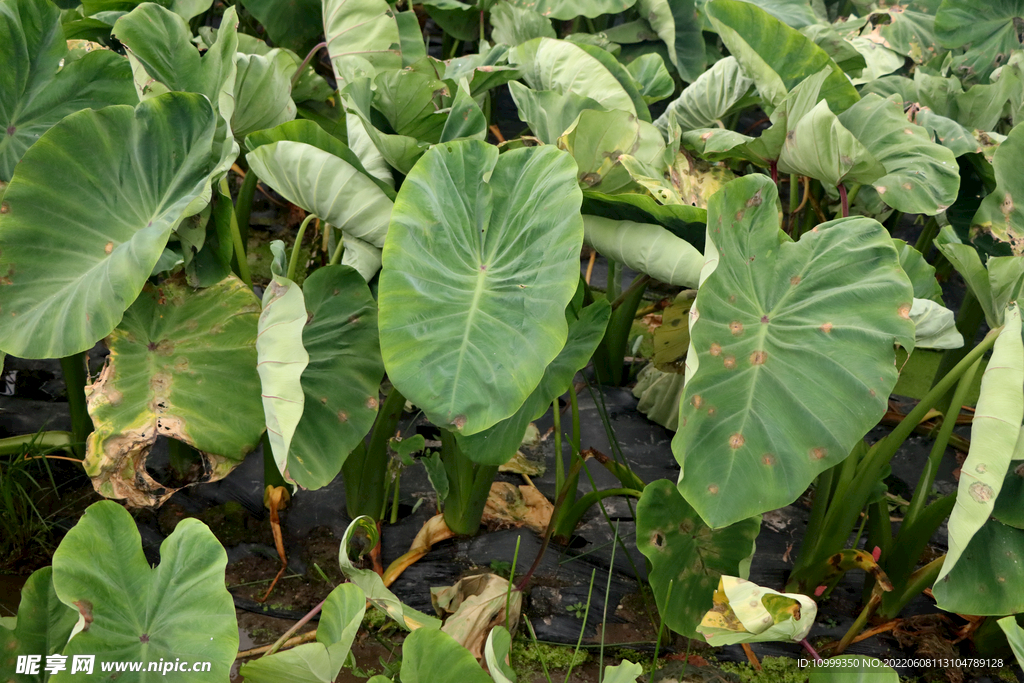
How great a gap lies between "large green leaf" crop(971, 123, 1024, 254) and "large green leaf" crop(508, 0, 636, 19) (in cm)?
130

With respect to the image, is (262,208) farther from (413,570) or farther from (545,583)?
(545,583)

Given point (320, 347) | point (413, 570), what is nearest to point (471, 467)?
point (413, 570)

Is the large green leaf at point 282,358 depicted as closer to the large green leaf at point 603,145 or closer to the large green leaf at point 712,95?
the large green leaf at point 603,145

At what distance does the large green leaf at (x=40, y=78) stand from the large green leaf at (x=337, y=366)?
2.08 ft

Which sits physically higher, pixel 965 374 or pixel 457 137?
pixel 457 137

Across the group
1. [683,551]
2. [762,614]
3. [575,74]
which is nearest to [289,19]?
[575,74]

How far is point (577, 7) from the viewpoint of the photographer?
240cm

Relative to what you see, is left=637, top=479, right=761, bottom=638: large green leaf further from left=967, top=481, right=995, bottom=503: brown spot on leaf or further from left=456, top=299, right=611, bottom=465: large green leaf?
left=967, top=481, right=995, bottom=503: brown spot on leaf

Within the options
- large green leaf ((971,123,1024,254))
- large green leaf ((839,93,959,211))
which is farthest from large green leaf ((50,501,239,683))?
large green leaf ((971,123,1024,254))

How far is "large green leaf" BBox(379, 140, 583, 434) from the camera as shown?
1122 millimetres

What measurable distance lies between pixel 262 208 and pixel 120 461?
139 centimetres

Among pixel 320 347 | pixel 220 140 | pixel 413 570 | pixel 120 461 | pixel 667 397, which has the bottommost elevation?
pixel 413 570

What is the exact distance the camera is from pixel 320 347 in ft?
4.47

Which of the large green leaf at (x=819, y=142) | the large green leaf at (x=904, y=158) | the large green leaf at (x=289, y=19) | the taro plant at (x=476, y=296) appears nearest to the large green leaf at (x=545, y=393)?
the taro plant at (x=476, y=296)
